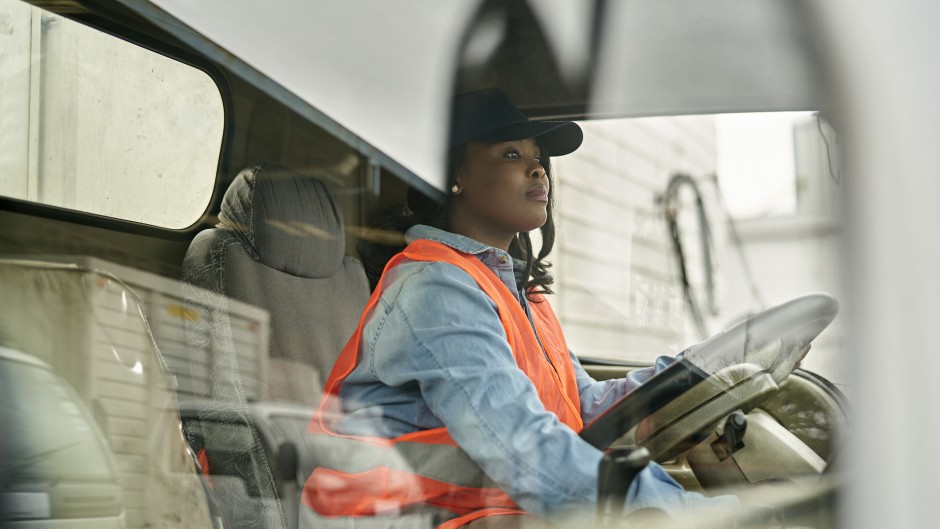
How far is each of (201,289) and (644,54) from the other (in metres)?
0.87

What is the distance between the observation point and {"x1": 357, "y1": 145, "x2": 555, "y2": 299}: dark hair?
1166 millimetres

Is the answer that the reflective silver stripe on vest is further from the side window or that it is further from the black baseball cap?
the side window

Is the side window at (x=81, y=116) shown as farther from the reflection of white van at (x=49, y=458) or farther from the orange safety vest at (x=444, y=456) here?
the orange safety vest at (x=444, y=456)

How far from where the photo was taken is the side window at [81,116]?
4.97 feet

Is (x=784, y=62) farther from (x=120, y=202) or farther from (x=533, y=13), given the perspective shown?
(x=120, y=202)

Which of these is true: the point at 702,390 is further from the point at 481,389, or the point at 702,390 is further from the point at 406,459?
the point at 406,459

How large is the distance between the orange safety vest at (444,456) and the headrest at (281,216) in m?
0.36

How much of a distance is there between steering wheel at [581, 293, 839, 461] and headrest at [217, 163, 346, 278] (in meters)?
0.67

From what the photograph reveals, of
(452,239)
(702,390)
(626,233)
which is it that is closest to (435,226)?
(452,239)

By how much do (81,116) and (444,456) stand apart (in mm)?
807

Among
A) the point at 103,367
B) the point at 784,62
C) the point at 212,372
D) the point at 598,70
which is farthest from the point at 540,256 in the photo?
the point at 103,367

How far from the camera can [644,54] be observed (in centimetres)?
106

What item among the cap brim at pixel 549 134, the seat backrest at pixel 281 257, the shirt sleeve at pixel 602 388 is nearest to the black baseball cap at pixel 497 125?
the cap brim at pixel 549 134

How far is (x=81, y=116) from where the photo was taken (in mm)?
1516
